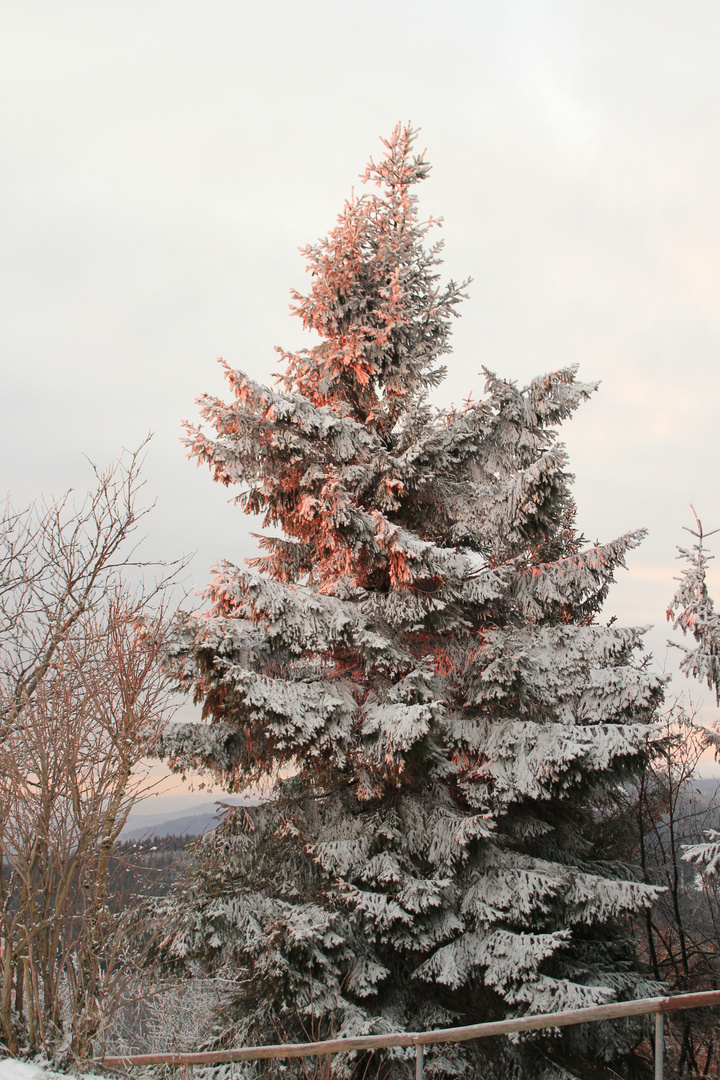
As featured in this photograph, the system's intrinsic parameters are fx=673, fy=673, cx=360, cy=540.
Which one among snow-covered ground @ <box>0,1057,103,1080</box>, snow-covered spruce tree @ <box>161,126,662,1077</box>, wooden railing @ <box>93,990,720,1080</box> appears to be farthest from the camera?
snow-covered spruce tree @ <box>161,126,662,1077</box>

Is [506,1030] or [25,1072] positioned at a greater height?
[506,1030]

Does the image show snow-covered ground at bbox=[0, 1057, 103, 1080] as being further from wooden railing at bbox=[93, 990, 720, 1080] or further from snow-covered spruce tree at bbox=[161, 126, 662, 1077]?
snow-covered spruce tree at bbox=[161, 126, 662, 1077]

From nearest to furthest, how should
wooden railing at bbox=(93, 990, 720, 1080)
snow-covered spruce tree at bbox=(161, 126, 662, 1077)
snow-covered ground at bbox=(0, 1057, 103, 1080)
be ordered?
wooden railing at bbox=(93, 990, 720, 1080) → snow-covered ground at bbox=(0, 1057, 103, 1080) → snow-covered spruce tree at bbox=(161, 126, 662, 1077)

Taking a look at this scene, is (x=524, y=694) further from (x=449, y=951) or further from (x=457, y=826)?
(x=449, y=951)

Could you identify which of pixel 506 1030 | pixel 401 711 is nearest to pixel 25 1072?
pixel 506 1030

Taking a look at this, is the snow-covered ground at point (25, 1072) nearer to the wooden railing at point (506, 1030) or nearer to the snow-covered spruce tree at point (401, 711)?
the wooden railing at point (506, 1030)

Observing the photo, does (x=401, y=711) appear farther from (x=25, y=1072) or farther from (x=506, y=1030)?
(x=25, y=1072)

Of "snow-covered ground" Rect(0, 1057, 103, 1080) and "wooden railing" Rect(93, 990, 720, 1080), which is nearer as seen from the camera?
"wooden railing" Rect(93, 990, 720, 1080)

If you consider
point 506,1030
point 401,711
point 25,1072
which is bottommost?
point 25,1072

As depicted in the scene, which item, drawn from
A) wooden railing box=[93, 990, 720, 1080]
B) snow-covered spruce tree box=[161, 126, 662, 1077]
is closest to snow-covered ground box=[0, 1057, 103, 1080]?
wooden railing box=[93, 990, 720, 1080]

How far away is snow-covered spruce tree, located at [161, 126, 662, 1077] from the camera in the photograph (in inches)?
290

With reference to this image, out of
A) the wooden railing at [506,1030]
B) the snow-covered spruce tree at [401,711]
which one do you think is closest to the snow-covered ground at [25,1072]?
the wooden railing at [506,1030]

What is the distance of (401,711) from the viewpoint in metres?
7.55

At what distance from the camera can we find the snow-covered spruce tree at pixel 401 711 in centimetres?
736
